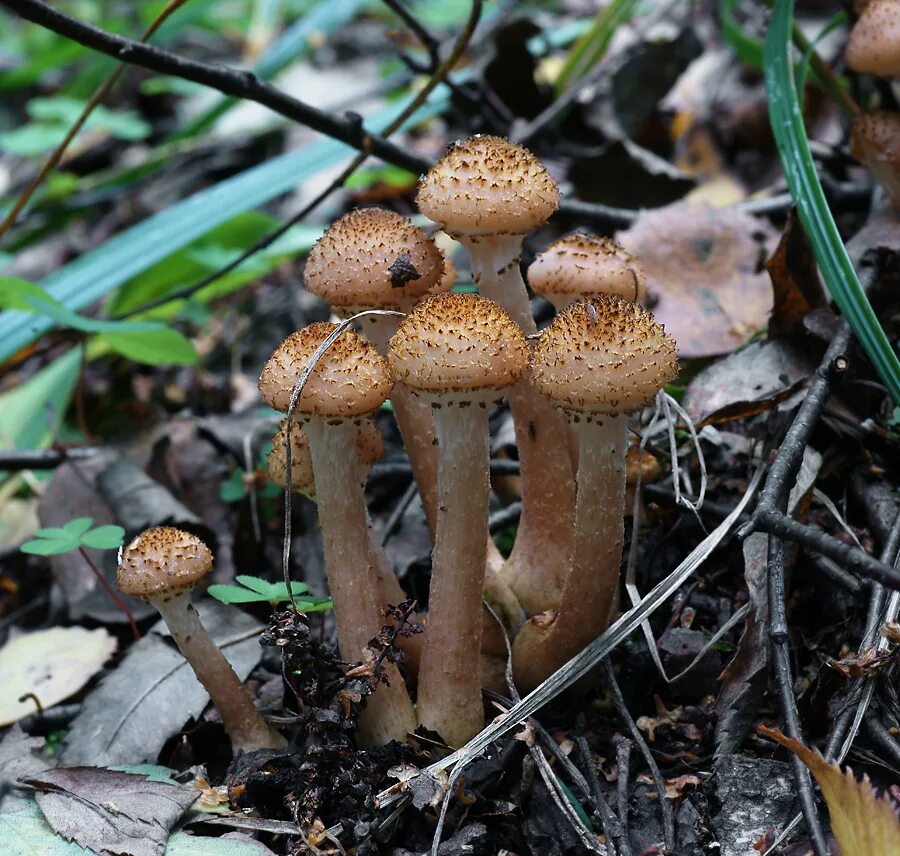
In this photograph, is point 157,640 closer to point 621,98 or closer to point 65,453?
point 65,453

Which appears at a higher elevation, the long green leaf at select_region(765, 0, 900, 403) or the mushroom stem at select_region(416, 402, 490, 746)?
the long green leaf at select_region(765, 0, 900, 403)

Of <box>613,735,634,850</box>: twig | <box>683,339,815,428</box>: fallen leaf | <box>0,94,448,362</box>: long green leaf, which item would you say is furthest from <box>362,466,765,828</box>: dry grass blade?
<box>0,94,448,362</box>: long green leaf

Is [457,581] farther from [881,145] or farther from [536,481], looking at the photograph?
[881,145]

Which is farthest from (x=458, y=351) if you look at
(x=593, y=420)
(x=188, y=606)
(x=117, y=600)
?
(x=117, y=600)

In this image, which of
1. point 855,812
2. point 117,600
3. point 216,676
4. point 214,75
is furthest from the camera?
point 117,600

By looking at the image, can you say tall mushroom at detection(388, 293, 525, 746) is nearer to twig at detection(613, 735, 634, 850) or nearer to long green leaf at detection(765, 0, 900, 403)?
twig at detection(613, 735, 634, 850)

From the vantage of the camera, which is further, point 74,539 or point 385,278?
point 74,539

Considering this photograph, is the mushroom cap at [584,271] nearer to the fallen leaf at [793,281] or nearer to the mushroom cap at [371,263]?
the mushroom cap at [371,263]
